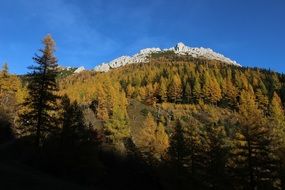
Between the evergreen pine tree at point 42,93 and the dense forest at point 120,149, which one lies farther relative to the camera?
the evergreen pine tree at point 42,93

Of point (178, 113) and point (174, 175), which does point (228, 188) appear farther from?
point (178, 113)

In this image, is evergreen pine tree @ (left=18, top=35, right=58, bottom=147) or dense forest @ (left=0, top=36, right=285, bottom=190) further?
evergreen pine tree @ (left=18, top=35, right=58, bottom=147)

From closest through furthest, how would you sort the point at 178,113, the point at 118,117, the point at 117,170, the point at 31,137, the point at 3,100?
1. the point at 31,137
2. the point at 117,170
3. the point at 118,117
4. the point at 3,100
5. the point at 178,113

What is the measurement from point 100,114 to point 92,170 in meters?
62.4

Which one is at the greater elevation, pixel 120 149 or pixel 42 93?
pixel 42 93

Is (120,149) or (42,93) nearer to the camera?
(42,93)

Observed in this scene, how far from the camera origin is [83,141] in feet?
153

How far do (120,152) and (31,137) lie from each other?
78.9ft

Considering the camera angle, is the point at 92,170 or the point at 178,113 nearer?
the point at 92,170

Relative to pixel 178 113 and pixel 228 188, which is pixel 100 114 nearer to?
pixel 178 113

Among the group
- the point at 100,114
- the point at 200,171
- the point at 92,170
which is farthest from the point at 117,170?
the point at 100,114

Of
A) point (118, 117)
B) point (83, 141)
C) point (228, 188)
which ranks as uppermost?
point (118, 117)

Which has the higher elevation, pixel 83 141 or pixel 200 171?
pixel 83 141

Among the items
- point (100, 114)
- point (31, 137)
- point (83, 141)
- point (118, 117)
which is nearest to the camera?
point (31, 137)
